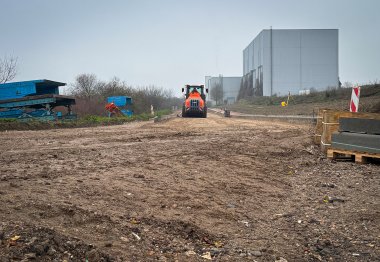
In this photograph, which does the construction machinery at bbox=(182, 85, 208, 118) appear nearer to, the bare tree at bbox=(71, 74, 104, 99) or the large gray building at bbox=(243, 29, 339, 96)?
the bare tree at bbox=(71, 74, 104, 99)

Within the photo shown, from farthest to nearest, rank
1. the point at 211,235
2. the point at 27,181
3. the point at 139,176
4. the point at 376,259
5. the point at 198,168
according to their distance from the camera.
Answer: the point at 198,168 < the point at 139,176 < the point at 27,181 < the point at 211,235 < the point at 376,259

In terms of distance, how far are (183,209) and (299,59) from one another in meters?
54.0

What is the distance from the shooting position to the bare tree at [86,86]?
3772cm

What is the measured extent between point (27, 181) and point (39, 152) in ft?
10.7

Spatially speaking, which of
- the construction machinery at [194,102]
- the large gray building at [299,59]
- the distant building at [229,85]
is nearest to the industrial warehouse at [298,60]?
the large gray building at [299,59]

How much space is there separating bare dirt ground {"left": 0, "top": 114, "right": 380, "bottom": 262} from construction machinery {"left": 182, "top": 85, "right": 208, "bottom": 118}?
2099 cm

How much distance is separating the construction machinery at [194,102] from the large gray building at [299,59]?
28.0 meters

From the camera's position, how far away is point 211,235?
3.94 meters

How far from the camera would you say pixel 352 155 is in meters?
8.19

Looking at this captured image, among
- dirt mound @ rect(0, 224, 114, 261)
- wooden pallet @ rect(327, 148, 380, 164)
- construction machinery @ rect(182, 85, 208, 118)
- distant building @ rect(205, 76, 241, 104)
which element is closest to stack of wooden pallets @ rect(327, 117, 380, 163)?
wooden pallet @ rect(327, 148, 380, 164)

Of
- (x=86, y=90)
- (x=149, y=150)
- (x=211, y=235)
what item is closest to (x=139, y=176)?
(x=211, y=235)

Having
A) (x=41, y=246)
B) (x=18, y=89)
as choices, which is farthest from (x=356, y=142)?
(x=18, y=89)

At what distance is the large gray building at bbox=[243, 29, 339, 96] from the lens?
5441 centimetres

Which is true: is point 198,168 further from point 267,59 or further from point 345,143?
point 267,59
